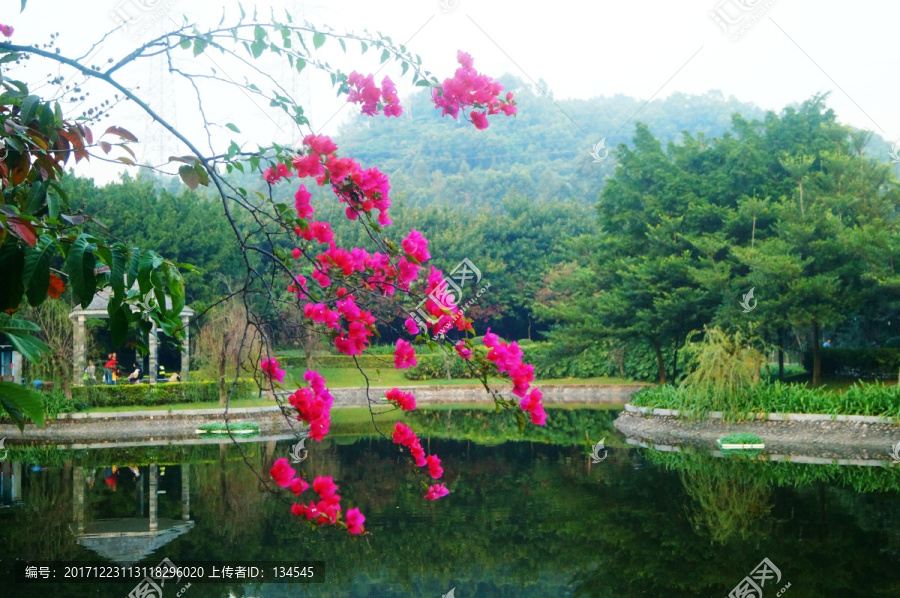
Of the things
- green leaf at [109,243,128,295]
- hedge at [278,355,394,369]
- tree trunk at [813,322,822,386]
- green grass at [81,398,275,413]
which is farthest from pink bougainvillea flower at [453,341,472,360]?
hedge at [278,355,394,369]

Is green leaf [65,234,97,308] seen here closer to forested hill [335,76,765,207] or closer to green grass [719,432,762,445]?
green grass [719,432,762,445]

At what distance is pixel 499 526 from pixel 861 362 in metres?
12.8

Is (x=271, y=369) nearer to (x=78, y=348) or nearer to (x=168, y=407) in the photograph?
(x=168, y=407)

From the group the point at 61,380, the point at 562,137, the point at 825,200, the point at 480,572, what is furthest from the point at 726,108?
the point at 480,572

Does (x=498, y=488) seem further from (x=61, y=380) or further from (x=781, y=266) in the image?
(x=61, y=380)

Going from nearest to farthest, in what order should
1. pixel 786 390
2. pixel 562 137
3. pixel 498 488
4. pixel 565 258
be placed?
pixel 498 488 < pixel 786 390 < pixel 565 258 < pixel 562 137

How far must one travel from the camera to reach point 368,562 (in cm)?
675

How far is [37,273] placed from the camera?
182cm

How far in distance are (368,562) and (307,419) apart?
14.6ft

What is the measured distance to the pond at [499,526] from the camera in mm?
6113

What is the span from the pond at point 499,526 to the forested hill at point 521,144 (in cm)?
4263

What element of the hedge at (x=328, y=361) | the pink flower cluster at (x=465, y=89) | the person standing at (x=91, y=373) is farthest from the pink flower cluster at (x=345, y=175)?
the hedge at (x=328, y=361)

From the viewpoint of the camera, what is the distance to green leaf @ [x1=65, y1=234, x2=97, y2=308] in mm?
1793

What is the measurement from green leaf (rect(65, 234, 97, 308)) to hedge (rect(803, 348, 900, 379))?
17.9 metres
